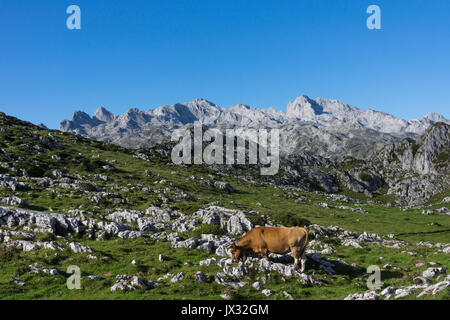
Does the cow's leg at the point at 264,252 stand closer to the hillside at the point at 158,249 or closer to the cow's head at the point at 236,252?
the hillside at the point at 158,249

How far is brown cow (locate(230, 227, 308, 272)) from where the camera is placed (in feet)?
64.6

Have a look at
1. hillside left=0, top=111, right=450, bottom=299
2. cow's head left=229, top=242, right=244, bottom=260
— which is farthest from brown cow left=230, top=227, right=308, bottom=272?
hillside left=0, top=111, right=450, bottom=299

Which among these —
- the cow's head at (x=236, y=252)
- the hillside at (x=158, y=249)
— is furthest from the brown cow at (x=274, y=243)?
the hillside at (x=158, y=249)

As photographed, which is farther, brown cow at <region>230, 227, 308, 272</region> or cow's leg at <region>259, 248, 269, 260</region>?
cow's leg at <region>259, 248, 269, 260</region>

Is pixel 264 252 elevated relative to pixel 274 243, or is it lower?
lower

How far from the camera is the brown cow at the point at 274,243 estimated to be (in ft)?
64.6

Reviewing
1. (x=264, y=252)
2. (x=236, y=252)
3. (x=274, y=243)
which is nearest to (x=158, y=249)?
(x=236, y=252)

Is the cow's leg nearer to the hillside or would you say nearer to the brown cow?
the brown cow

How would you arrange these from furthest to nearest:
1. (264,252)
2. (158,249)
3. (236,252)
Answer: (158,249)
(236,252)
(264,252)

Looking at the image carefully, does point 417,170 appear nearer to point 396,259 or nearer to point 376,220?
point 376,220

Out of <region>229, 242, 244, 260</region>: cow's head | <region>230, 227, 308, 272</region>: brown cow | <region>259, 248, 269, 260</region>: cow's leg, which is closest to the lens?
<region>230, 227, 308, 272</region>: brown cow

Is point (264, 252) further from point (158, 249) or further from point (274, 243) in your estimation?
point (158, 249)

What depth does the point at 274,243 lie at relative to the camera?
20156 mm
